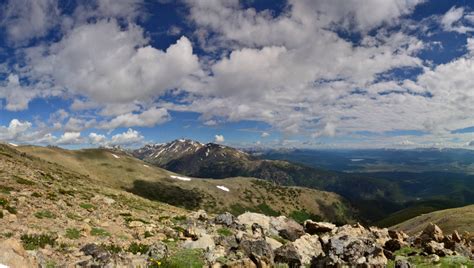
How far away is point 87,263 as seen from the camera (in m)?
15.8

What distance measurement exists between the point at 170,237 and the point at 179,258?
6.26 meters

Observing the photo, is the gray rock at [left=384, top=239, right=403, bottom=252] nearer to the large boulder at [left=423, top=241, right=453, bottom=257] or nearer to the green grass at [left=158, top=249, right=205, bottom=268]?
the large boulder at [left=423, top=241, right=453, bottom=257]

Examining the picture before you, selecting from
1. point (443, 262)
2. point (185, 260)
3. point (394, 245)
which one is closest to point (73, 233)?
point (185, 260)

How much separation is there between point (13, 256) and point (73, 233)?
39.3ft

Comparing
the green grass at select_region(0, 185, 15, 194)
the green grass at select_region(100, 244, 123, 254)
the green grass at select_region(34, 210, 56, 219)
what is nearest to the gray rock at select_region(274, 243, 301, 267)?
the green grass at select_region(100, 244, 123, 254)

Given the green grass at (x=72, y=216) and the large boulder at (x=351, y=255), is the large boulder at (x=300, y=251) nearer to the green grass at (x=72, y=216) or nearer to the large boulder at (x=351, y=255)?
the large boulder at (x=351, y=255)

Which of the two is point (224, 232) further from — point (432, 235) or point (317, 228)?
point (432, 235)

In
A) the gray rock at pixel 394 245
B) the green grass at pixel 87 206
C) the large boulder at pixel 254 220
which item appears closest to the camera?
the gray rock at pixel 394 245

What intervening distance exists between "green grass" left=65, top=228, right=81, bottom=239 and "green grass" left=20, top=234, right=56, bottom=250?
6.01 ft

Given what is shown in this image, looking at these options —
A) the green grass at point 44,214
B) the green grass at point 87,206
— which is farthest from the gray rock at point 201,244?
the green grass at point 87,206

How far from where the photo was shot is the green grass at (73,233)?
22.0m

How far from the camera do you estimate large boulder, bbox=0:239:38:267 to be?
11109 mm

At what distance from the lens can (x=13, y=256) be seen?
37.6ft

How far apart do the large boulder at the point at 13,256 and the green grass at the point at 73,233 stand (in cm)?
1023
